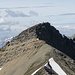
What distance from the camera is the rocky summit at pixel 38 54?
113 m

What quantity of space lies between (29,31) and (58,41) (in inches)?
527

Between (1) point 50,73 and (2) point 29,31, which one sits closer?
(1) point 50,73

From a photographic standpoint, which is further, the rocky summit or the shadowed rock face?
the shadowed rock face

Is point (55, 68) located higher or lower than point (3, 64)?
higher

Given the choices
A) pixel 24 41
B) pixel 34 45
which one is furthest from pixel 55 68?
pixel 24 41

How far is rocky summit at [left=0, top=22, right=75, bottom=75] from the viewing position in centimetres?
11275

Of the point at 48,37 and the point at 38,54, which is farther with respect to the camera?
the point at 48,37

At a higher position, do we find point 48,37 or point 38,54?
point 38,54

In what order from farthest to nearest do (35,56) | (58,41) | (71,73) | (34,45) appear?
(58,41) → (34,45) → (35,56) → (71,73)

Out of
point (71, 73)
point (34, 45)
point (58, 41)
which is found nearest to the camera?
point (71, 73)

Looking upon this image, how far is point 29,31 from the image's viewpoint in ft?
496

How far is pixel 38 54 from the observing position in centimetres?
12256

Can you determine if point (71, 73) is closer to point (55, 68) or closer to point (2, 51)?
point (55, 68)

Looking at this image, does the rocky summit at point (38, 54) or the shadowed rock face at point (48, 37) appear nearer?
the rocky summit at point (38, 54)
